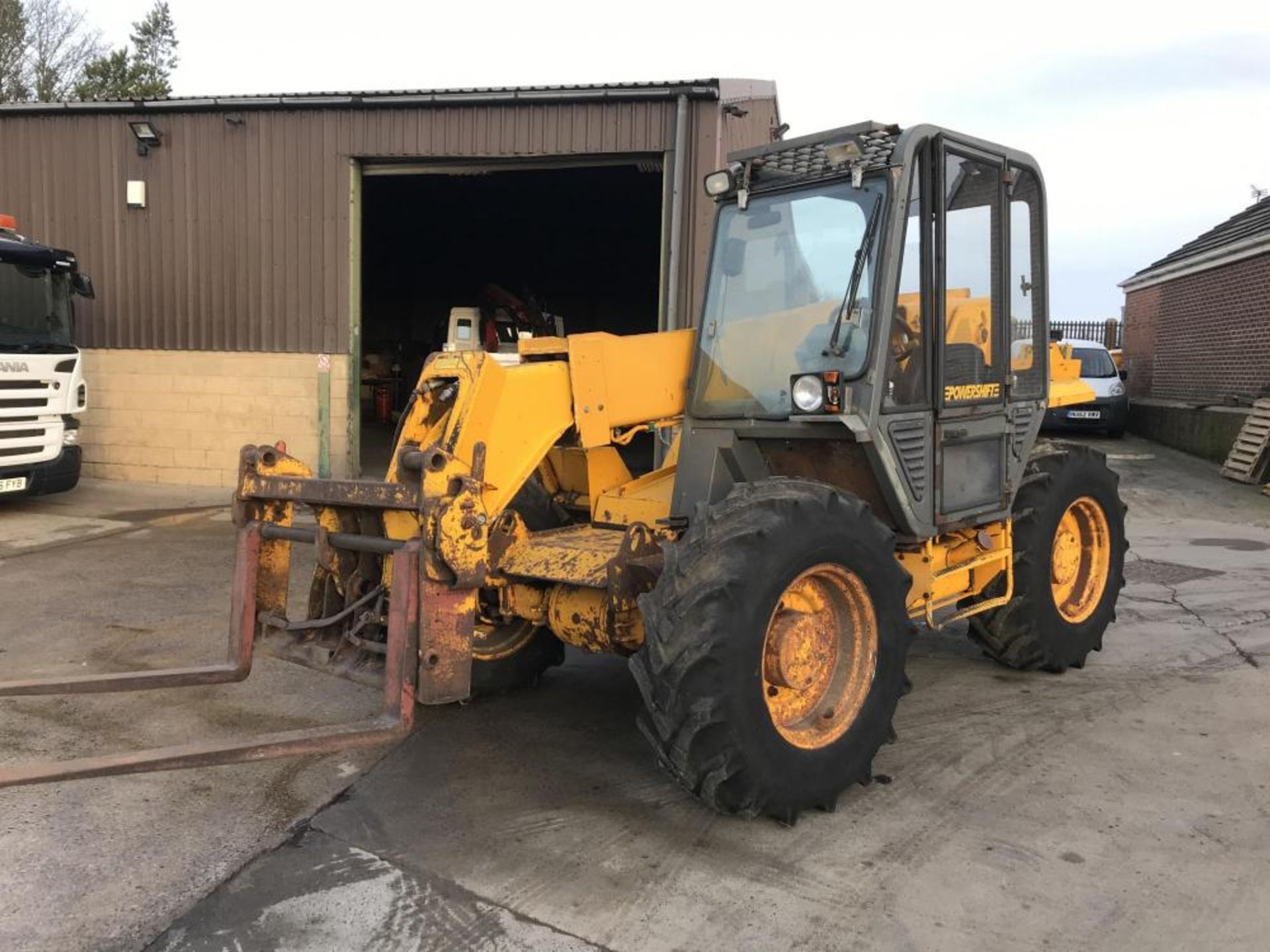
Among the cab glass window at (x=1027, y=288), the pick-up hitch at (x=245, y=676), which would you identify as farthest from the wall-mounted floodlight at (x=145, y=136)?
the cab glass window at (x=1027, y=288)

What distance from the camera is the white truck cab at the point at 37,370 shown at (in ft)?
32.7

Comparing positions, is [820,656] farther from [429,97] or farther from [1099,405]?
[1099,405]

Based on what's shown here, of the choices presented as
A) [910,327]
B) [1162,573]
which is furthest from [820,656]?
[1162,573]

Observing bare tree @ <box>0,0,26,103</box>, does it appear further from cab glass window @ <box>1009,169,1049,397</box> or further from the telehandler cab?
cab glass window @ <box>1009,169,1049,397</box>

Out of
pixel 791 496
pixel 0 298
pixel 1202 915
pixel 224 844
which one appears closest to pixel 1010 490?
pixel 791 496

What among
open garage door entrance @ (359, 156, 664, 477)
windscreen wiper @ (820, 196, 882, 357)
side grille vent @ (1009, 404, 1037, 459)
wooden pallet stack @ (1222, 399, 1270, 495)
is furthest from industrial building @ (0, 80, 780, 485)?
wooden pallet stack @ (1222, 399, 1270, 495)

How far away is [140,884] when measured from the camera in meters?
3.21

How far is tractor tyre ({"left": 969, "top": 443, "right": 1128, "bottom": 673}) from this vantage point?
518 centimetres

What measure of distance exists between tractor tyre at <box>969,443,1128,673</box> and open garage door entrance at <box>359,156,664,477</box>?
45.4 feet

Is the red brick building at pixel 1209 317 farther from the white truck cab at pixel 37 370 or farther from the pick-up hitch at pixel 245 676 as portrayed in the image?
the white truck cab at pixel 37 370

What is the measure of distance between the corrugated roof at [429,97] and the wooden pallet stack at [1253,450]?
26.1 feet

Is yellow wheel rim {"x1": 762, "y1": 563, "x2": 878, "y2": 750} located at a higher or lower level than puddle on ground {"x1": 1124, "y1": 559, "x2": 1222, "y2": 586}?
higher

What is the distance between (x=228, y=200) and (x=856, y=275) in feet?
A: 35.4

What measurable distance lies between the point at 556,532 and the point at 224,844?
1.86 meters
